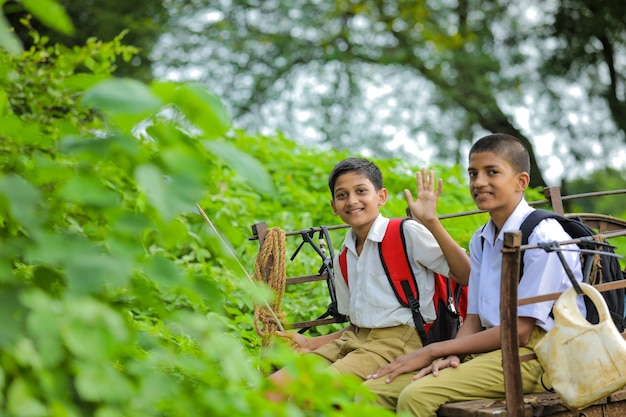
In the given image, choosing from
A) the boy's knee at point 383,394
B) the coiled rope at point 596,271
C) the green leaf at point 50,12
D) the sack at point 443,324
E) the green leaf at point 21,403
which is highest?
the green leaf at point 50,12

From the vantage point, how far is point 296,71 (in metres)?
15.1

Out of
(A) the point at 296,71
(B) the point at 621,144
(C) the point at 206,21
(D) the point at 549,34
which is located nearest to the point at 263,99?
(A) the point at 296,71

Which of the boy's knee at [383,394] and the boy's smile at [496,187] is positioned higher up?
the boy's smile at [496,187]

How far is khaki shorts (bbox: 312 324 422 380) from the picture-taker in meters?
3.61

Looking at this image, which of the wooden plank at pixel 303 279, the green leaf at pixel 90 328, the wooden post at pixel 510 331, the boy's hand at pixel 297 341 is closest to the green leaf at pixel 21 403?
the green leaf at pixel 90 328

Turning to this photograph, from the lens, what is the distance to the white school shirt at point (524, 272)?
3.21 metres

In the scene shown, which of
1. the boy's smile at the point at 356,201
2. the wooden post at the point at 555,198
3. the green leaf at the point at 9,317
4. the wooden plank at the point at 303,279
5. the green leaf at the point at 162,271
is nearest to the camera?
the green leaf at the point at 9,317

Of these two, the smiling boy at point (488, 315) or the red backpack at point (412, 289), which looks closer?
the smiling boy at point (488, 315)

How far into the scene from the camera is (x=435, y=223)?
3.58 metres

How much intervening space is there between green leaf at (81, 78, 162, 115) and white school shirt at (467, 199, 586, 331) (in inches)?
81.3

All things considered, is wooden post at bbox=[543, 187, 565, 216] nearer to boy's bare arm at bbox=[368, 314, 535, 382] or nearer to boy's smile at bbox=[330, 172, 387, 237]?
boy's smile at bbox=[330, 172, 387, 237]

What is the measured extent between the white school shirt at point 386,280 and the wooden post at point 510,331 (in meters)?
0.87

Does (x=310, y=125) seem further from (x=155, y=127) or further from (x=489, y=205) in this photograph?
(x=155, y=127)

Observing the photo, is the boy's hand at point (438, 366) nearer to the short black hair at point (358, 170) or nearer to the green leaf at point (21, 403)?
the short black hair at point (358, 170)
